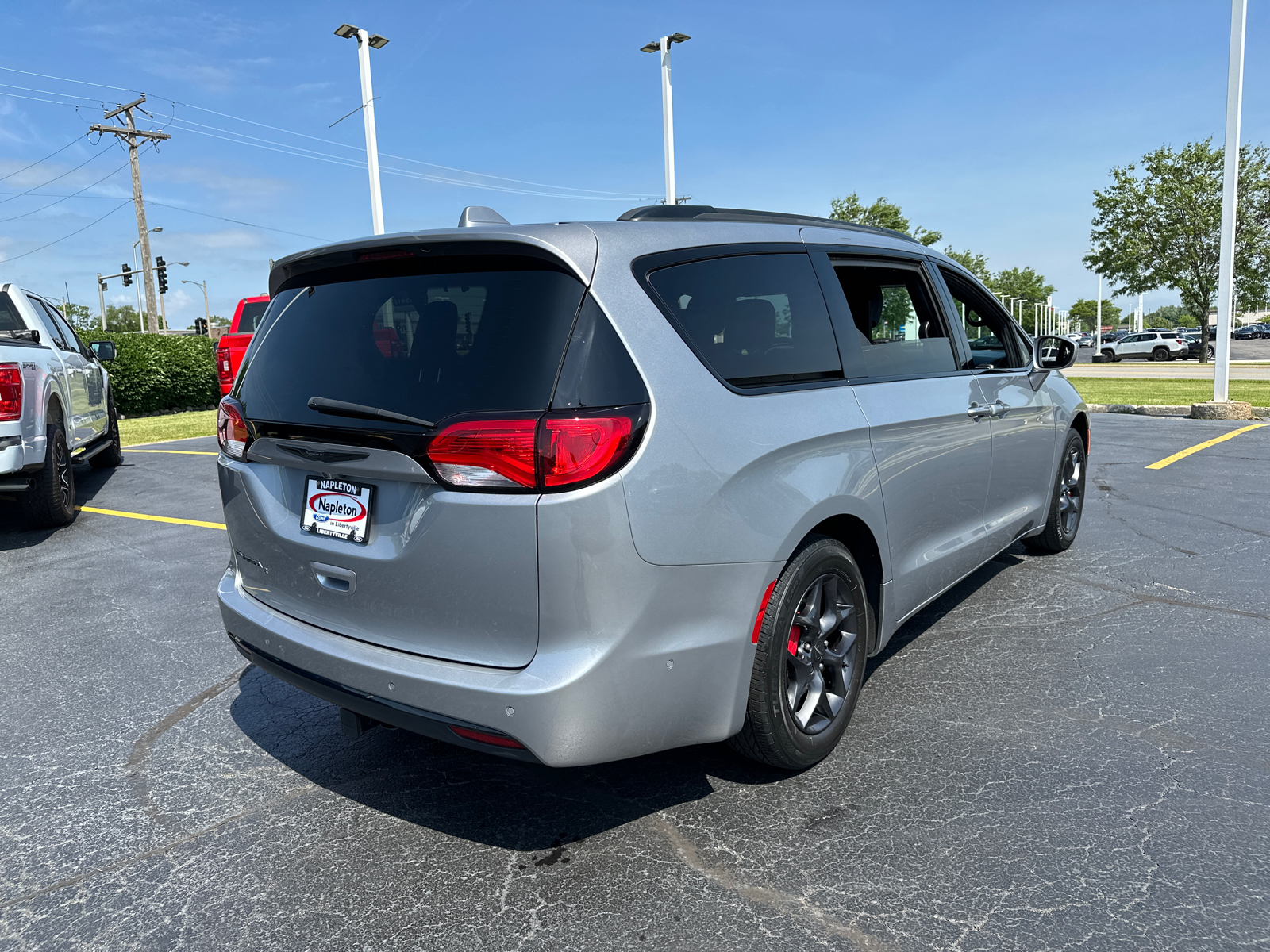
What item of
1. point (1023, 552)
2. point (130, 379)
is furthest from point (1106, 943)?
point (130, 379)

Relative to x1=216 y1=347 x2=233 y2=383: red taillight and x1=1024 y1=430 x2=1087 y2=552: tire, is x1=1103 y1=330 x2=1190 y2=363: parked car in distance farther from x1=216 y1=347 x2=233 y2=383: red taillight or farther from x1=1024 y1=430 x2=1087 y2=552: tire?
x1=1024 y1=430 x2=1087 y2=552: tire

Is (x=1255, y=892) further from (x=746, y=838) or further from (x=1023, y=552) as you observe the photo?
(x=1023, y=552)

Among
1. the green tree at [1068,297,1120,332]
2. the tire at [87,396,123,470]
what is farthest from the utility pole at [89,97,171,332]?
the green tree at [1068,297,1120,332]

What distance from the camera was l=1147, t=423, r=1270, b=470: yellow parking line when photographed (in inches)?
371

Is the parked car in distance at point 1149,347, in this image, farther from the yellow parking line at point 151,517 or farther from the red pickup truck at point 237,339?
the yellow parking line at point 151,517

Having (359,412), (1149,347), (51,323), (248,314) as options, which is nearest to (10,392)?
(51,323)

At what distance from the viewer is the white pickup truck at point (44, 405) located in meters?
6.43

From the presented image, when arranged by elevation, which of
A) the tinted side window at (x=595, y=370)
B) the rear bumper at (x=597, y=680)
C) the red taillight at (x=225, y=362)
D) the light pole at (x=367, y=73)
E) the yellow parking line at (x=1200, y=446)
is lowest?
the yellow parking line at (x=1200, y=446)

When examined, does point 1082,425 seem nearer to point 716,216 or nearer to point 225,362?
point 716,216

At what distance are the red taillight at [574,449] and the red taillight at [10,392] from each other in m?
5.73

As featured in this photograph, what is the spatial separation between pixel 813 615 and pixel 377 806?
1.52 metres

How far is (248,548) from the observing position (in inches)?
120

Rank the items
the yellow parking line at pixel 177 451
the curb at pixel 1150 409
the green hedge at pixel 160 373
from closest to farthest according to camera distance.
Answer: the yellow parking line at pixel 177 451, the curb at pixel 1150 409, the green hedge at pixel 160 373

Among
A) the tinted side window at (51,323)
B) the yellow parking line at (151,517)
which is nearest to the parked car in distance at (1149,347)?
the tinted side window at (51,323)
